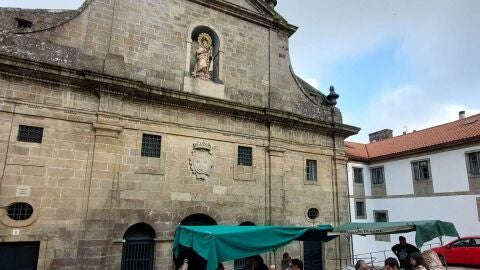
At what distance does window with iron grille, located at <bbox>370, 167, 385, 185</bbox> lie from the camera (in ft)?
85.7

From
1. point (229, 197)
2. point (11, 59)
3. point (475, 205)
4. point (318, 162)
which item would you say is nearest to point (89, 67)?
point (11, 59)

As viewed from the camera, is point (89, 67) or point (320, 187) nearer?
point (89, 67)

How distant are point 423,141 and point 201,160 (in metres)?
18.8

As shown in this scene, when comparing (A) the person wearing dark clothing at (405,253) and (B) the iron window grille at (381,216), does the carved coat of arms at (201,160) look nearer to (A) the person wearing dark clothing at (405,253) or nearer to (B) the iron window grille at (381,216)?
(A) the person wearing dark clothing at (405,253)

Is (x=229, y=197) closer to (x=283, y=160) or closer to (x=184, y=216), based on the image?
(x=184, y=216)

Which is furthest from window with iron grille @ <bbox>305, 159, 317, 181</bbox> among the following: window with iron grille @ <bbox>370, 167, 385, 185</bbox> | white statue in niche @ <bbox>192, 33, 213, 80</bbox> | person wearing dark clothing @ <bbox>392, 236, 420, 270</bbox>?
window with iron grille @ <bbox>370, 167, 385, 185</bbox>

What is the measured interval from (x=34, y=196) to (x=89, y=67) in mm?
4401

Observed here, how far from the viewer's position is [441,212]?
2111 cm

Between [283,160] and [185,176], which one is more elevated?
[283,160]

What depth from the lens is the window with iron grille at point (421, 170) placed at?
22584 mm

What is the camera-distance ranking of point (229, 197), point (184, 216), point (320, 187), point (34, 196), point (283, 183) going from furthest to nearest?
point (320, 187)
point (283, 183)
point (229, 197)
point (184, 216)
point (34, 196)

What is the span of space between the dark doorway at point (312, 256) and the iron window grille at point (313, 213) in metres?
1.07

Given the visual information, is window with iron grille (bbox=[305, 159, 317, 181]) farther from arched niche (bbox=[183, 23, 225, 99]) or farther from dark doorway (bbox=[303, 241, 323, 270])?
arched niche (bbox=[183, 23, 225, 99])

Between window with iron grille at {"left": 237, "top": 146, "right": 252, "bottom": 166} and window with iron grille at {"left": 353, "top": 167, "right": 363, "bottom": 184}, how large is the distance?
15.6m
